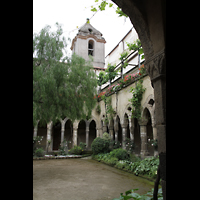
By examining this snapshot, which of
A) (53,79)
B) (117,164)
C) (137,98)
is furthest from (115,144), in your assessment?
(53,79)

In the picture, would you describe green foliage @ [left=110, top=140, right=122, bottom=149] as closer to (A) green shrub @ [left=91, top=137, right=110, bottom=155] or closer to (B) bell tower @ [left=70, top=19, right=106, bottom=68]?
(A) green shrub @ [left=91, top=137, right=110, bottom=155]

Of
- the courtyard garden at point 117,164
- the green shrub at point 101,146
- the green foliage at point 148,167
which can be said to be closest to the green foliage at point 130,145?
the courtyard garden at point 117,164

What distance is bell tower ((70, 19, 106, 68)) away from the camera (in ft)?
57.8

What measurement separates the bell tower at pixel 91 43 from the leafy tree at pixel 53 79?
29.7ft

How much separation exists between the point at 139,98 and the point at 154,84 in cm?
710

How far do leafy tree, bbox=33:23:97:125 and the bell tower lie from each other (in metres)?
9.04

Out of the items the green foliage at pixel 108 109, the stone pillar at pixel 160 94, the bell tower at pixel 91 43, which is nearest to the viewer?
the stone pillar at pixel 160 94

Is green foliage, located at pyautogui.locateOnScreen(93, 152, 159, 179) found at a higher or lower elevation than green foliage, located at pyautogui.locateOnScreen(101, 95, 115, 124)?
lower

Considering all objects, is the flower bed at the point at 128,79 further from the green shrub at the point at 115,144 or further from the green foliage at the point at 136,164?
the green foliage at the point at 136,164

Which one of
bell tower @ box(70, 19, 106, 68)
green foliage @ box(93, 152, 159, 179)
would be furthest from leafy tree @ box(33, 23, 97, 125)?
bell tower @ box(70, 19, 106, 68)

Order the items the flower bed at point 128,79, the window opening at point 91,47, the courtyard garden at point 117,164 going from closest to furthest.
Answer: the courtyard garden at point 117,164
the flower bed at point 128,79
the window opening at point 91,47

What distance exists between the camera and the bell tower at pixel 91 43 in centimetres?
1762

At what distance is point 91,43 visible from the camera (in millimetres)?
19078
